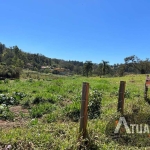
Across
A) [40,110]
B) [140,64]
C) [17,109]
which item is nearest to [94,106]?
[40,110]

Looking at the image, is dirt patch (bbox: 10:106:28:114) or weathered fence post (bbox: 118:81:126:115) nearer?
weathered fence post (bbox: 118:81:126:115)

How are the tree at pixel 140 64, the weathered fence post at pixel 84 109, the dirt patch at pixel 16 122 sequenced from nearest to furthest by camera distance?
the weathered fence post at pixel 84 109
the dirt patch at pixel 16 122
the tree at pixel 140 64

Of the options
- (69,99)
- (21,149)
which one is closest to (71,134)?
(21,149)

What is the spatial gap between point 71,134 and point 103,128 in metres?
1.10

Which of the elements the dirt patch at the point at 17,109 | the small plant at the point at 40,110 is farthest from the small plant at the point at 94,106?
the dirt patch at the point at 17,109

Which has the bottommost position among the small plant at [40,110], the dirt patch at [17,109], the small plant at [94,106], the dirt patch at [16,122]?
the dirt patch at [16,122]

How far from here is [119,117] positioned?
5.89m

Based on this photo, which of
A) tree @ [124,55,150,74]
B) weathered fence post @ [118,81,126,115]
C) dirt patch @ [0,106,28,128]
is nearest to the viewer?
dirt patch @ [0,106,28,128]

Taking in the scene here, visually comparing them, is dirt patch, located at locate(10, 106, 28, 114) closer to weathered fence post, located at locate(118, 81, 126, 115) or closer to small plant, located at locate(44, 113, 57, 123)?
small plant, located at locate(44, 113, 57, 123)

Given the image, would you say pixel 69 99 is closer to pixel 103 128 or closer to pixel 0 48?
pixel 103 128

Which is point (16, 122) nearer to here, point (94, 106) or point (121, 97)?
point (94, 106)

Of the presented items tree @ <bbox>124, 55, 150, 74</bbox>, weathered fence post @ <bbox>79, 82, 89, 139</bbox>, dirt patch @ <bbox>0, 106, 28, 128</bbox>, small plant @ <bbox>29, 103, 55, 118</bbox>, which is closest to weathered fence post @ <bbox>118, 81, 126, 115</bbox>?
weathered fence post @ <bbox>79, 82, 89, 139</bbox>

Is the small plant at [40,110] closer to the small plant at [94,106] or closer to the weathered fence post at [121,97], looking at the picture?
the small plant at [94,106]

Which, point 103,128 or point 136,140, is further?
point 103,128
